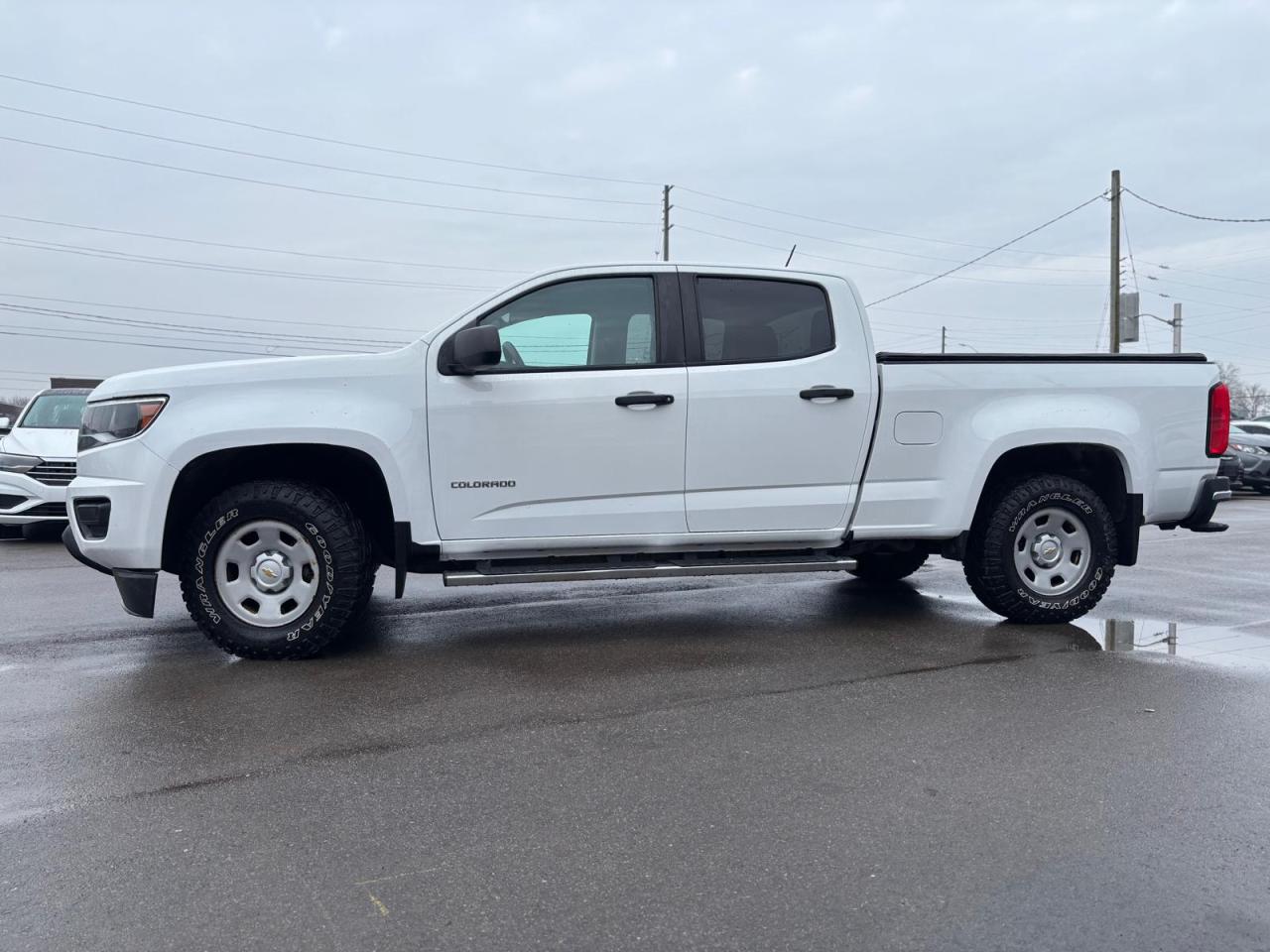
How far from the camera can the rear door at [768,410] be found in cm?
554

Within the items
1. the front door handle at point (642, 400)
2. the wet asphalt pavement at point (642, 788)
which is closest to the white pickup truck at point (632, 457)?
the front door handle at point (642, 400)

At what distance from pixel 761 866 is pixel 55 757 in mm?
2585

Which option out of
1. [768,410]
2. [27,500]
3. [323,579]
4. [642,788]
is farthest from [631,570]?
[27,500]

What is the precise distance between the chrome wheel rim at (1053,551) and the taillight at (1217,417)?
3.09 feet

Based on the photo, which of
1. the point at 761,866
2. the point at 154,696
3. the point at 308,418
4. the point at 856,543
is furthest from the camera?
the point at 856,543

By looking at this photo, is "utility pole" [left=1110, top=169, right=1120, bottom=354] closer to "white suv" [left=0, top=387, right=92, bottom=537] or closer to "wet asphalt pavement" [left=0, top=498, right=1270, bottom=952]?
"wet asphalt pavement" [left=0, top=498, right=1270, bottom=952]

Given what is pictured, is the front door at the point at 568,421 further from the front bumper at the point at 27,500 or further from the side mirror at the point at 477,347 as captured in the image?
the front bumper at the point at 27,500

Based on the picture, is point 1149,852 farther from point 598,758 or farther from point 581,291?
point 581,291

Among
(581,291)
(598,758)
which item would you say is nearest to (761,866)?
(598,758)

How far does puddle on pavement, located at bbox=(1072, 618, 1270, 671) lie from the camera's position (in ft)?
17.4

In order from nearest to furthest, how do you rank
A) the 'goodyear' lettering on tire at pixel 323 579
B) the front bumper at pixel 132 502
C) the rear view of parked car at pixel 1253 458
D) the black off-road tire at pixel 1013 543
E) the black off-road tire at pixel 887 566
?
the front bumper at pixel 132 502, the 'goodyear' lettering on tire at pixel 323 579, the black off-road tire at pixel 1013 543, the black off-road tire at pixel 887 566, the rear view of parked car at pixel 1253 458

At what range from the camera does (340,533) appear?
5137 mm

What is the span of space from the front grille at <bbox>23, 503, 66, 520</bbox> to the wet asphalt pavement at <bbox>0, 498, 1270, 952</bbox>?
4567mm

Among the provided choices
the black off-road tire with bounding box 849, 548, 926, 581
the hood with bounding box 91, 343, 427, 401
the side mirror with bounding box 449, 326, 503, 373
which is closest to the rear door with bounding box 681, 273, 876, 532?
the side mirror with bounding box 449, 326, 503, 373
